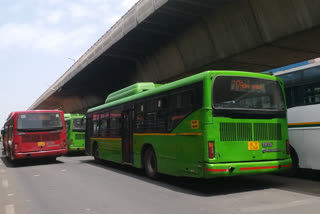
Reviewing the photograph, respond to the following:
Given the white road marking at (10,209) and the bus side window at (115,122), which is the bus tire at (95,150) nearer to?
the bus side window at (115,122)

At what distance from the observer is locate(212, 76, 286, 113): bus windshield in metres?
7.43

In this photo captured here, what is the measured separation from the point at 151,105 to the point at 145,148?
1438 mm

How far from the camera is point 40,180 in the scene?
10266 millimetres

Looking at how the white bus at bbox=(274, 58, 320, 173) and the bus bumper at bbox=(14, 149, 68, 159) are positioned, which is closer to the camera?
the white bus at bbox=(274, 58, 320, 173)

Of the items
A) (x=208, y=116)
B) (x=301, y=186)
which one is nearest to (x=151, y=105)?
(x=208, y=116)

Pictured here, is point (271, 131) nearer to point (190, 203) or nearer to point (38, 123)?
point (190, 203)

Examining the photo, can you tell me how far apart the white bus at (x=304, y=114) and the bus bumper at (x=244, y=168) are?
1.28 m

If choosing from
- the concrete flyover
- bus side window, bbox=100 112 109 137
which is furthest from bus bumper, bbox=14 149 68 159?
the concrete flyover

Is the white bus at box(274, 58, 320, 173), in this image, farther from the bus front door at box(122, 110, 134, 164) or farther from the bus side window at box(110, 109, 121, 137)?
the bus side window at box(110, 109, 121, 137)

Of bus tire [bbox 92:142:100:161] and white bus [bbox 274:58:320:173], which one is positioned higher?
white bus [bbox 274:58:320:173]

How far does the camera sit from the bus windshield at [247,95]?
7.43 metres

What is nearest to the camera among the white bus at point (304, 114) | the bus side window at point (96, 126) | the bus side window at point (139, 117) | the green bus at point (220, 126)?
the green bus at point (220, 126)

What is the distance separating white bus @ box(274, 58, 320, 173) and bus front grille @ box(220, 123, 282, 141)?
4.49 feet

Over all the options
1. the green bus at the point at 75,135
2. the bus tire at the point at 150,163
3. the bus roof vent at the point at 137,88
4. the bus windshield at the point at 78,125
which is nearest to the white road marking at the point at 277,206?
the bus tire at the point at 150,163
